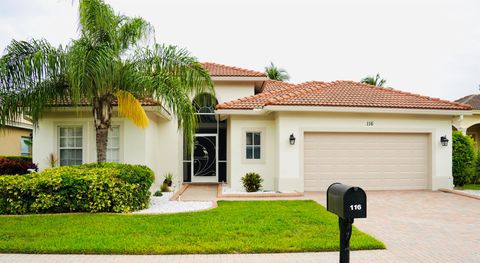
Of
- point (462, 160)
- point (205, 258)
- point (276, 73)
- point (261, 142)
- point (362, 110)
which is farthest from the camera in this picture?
point (276, 73)

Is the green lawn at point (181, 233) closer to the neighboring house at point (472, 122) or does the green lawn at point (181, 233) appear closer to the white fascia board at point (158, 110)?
the white fascia board at point (158, 110)

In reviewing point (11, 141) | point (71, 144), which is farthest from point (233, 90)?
point (11, 141)

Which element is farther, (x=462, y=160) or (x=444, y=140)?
(x=462, y=160)

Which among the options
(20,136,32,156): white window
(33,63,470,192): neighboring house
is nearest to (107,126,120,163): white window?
(33,63,470,192): neighboring house

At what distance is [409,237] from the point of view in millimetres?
7730

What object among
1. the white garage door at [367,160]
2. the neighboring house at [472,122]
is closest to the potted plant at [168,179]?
the white garage door at [367,160]

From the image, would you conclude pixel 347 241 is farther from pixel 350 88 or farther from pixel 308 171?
pixel 350 88

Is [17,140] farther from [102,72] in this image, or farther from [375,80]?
[375,80]

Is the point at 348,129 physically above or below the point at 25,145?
above

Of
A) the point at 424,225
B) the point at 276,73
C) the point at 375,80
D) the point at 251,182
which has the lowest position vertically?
the point at 424,225

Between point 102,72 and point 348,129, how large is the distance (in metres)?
9.40

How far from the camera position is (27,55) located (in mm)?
10812

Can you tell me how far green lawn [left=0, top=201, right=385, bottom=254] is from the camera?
667 centimetres

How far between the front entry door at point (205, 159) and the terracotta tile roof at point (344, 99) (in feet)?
12.0
